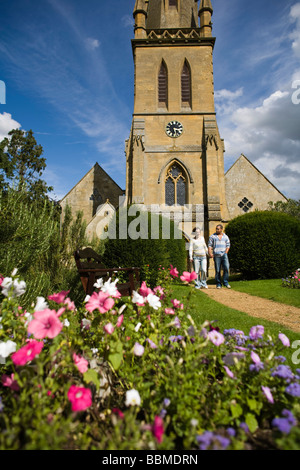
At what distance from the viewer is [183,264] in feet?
40.8

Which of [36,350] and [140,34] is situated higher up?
[140,34]

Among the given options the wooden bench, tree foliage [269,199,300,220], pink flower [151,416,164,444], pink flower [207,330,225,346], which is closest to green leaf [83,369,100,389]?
pink flower [151,416,164,444]

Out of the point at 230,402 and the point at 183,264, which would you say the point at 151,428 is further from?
the point at 183,264

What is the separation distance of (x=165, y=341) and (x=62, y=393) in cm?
76

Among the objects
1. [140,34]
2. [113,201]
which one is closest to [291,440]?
[113,201]

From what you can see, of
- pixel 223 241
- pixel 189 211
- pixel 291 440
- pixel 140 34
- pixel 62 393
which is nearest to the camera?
pixel 291 440

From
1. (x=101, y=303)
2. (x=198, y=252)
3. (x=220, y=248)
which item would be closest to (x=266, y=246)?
(x=220, y=248)

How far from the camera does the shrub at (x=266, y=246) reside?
10.8 meters

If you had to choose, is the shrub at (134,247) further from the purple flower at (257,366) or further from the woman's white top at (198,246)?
the purple flower at (257,366)

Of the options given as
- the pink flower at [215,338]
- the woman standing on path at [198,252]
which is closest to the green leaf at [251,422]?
the pink flower at [215,338]

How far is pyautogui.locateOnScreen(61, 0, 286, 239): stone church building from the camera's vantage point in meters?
17.7

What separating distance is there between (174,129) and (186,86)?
386 centimetres

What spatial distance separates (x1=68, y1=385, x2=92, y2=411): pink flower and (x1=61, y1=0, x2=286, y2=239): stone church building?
15.9 m

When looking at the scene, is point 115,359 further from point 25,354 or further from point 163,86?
point 163,86
